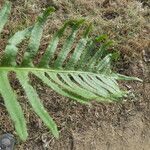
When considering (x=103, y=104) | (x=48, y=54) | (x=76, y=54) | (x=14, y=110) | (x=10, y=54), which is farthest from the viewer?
(x=103, y=104)

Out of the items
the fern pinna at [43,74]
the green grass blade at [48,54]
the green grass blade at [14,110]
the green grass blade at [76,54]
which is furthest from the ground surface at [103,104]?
the green grass blade at [14,110]

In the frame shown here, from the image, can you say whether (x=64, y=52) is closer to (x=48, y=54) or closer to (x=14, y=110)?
(x=48, y=54)

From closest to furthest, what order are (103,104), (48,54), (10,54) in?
(10,54) < (48,54) < (103,104)

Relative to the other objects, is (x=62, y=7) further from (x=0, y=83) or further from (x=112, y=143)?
(x=0, y=83)

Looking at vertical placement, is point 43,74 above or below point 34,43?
below

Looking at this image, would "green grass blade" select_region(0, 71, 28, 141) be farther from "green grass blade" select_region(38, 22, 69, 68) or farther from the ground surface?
the ground surface

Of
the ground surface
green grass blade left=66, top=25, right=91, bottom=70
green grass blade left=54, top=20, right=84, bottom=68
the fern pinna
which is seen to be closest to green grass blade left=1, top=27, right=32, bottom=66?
the fern pinna

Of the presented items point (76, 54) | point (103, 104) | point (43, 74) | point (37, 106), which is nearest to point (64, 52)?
point (76, 54)
